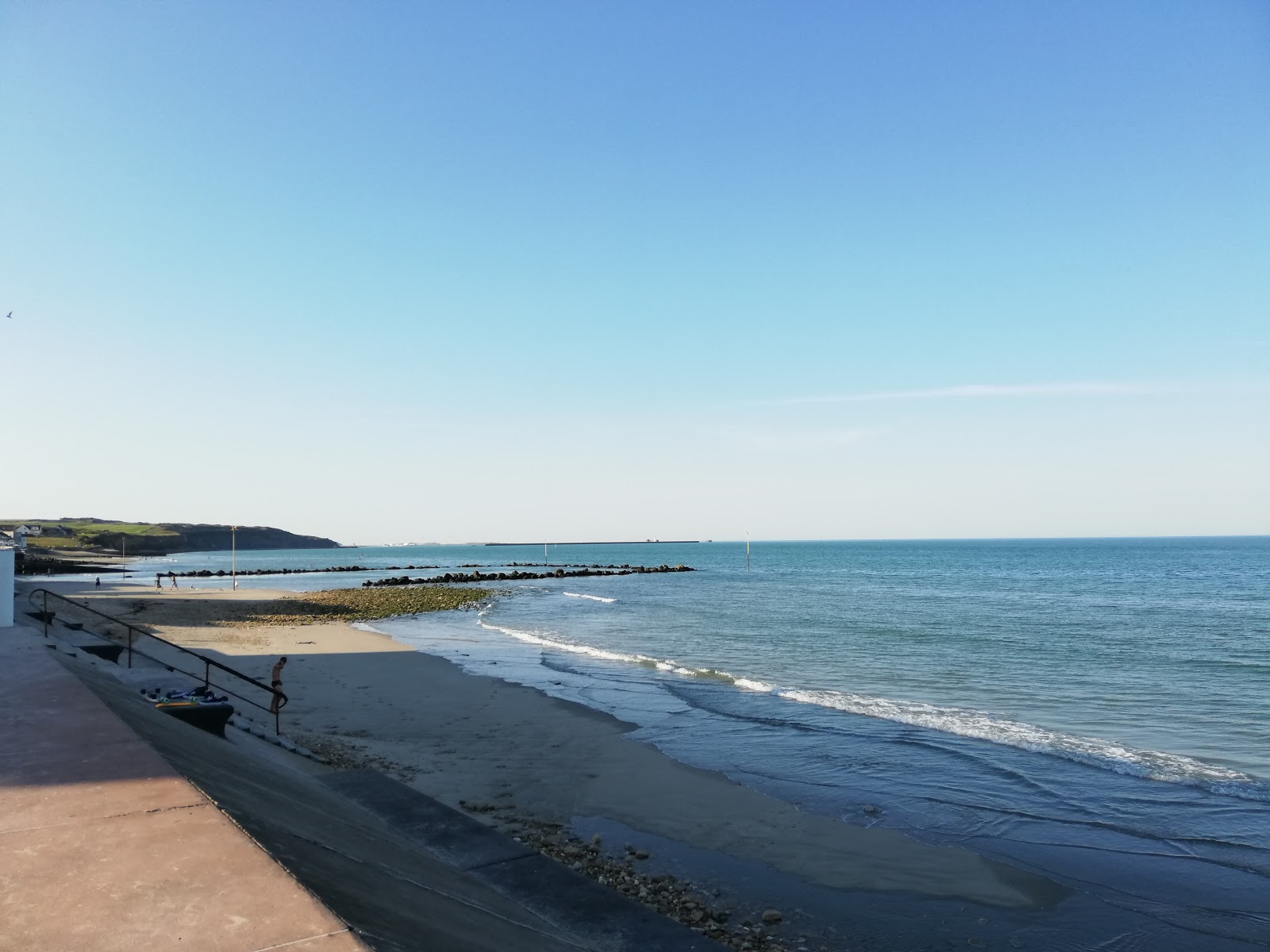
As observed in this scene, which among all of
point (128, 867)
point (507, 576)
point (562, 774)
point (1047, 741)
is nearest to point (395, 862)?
point (128, 867)

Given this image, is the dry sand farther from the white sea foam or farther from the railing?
the white sea foam

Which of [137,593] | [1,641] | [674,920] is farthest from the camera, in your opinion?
[137,593]

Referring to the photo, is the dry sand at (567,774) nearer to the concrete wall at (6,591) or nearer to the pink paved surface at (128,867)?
the concrete wall at (6,591)

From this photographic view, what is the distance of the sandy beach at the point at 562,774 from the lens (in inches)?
393

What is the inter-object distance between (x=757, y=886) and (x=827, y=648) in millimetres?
22413

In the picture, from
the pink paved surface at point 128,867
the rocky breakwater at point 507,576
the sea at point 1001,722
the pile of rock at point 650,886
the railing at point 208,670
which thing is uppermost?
the pink paved surface at point 128,867

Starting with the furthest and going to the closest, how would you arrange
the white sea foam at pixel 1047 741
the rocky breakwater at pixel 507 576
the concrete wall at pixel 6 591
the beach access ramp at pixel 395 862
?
the rocky breakwater at pixel 507 576 < the concrete wall at pixel 6 591 < the white sea foam at pixel 1047 741 < the beach access ramp at pixel 395 862

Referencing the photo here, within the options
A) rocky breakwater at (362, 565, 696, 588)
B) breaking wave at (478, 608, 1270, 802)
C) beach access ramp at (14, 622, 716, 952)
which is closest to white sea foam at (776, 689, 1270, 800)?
breaking wave at (478, 608, 1270, 802)

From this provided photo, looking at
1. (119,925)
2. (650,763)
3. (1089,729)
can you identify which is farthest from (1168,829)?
(119,925)

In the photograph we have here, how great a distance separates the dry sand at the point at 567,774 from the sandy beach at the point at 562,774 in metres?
0.03

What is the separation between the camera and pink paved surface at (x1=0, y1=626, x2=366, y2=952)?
3539mm

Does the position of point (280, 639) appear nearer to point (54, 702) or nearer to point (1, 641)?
point (1, 641)

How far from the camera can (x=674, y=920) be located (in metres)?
7.78

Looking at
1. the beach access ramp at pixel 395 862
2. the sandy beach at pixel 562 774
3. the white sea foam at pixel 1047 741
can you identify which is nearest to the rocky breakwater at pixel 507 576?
the sandy beach at pixel 562 774
